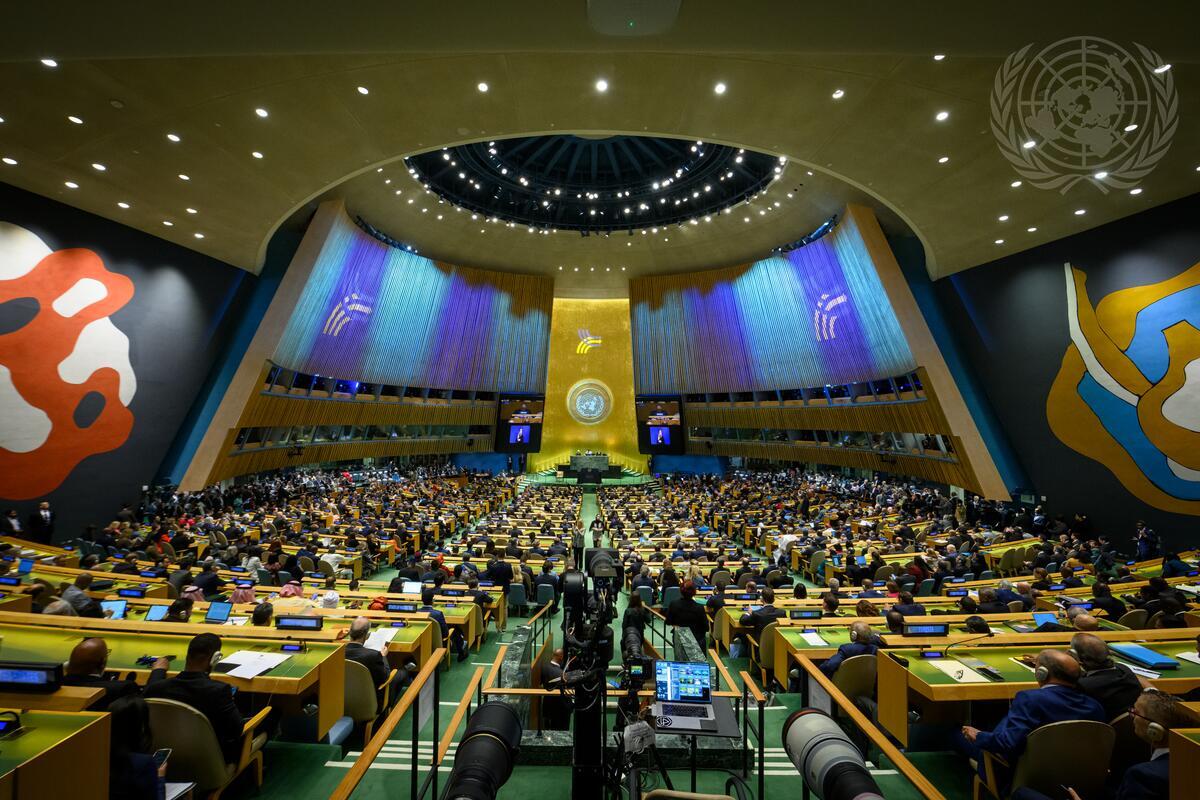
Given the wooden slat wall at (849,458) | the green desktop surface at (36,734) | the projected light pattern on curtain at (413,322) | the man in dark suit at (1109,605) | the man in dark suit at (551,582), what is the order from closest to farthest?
1. the green desktop surface at (36,734)
2. the man in dark suit at (1109,605)
3. the man in dark suit at (551,582)
4. the wooden slat wall at (849,458)
5. the projected light pattern on curtain at (413,322)

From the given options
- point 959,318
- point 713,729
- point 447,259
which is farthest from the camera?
point 447,259

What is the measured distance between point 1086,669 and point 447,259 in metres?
27.8

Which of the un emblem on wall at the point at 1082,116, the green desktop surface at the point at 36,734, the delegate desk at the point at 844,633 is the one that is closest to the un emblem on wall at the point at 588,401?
the un emblem on wall at the point at 1082,116

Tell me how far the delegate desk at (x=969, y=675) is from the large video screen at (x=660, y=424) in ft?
83.1

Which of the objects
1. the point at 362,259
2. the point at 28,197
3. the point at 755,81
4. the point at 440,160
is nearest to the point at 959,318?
the point at 755,81

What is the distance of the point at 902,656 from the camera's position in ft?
12.4

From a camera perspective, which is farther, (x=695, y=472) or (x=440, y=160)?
(x=695, y=472)

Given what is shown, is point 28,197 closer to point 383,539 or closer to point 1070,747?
point 383,539

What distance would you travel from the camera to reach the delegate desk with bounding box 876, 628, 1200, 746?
3.25 metres

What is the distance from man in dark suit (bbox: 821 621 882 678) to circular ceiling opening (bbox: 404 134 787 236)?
746 inches

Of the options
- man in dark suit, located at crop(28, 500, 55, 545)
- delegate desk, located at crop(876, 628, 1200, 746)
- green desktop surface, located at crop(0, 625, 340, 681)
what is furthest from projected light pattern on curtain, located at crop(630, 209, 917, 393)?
man in dark suit, located at crop(28, 500, 55, 545)

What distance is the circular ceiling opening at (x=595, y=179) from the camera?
69.2 feet

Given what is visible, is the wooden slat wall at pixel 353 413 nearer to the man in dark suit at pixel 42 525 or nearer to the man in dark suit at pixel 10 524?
the man in dark suit at pixel 42 525

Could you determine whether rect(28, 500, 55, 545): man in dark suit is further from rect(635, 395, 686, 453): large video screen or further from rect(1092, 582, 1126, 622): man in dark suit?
rect(635, 395, 686, 453): large video screen
